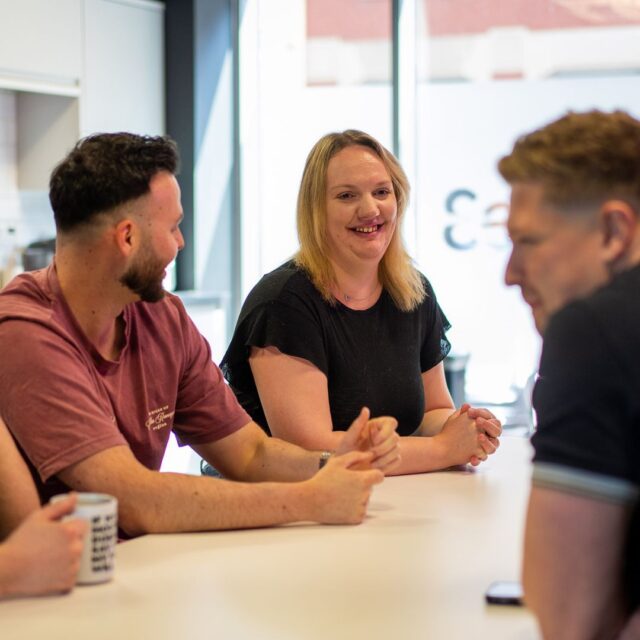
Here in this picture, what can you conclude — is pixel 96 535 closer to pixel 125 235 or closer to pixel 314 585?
pixel 314 585

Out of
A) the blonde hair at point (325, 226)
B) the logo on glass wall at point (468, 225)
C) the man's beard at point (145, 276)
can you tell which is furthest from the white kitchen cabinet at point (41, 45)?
the man's beard at point (145, 276)

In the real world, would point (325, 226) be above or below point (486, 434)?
above

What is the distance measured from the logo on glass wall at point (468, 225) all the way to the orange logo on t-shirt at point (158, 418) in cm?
396


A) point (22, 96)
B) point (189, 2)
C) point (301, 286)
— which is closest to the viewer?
point (301, 286)

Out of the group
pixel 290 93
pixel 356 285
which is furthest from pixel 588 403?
pixel 290 93

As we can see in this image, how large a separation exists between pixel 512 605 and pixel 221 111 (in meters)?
4.75

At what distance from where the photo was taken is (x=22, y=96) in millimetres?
5125

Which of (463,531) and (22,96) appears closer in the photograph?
(463,531)

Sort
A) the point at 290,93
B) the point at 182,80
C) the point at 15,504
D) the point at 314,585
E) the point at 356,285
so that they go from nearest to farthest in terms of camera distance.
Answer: the point at 314,585
the point at 15,504
the point at 356,285
the point at 182,80
the point at 290,93

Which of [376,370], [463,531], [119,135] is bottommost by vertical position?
[463,531]

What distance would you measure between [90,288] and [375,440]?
0.57 m

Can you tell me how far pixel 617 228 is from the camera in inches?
44.9

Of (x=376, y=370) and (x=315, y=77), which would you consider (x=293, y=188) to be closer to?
(x=315, y=77)

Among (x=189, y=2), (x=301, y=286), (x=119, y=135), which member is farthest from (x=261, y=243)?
(x=119, y=135)
